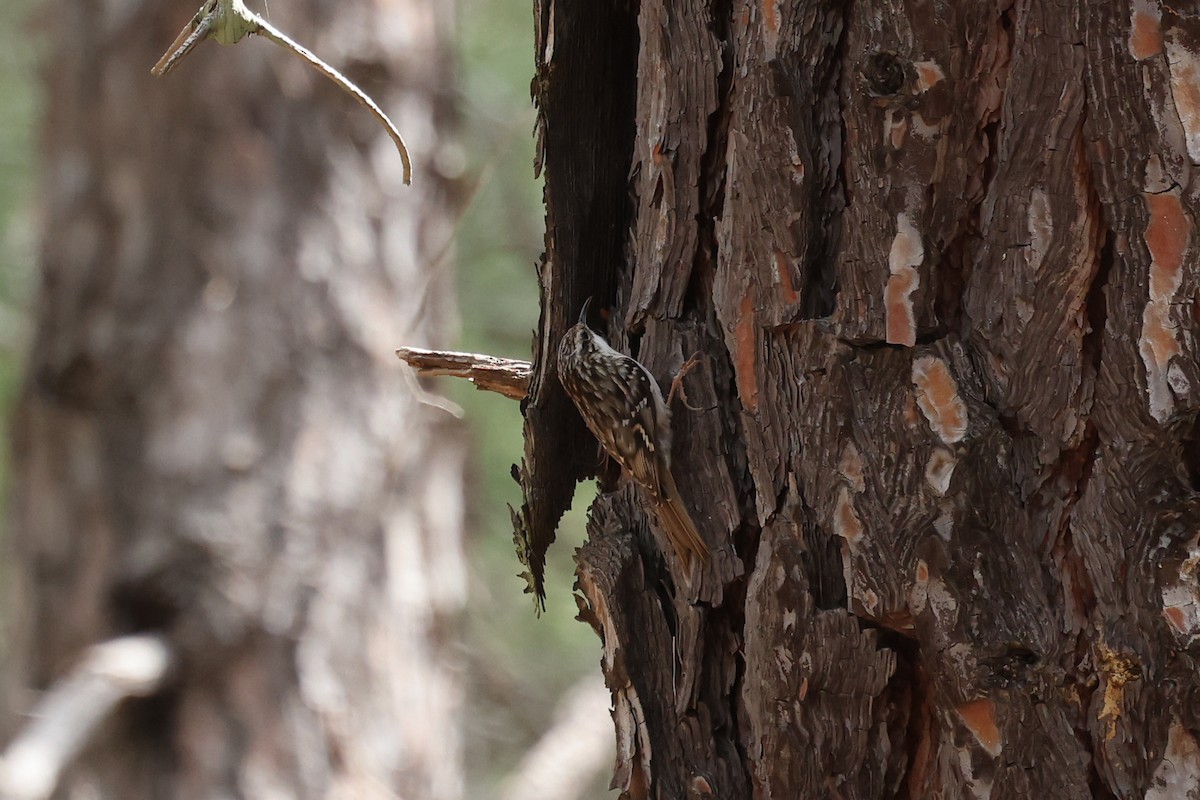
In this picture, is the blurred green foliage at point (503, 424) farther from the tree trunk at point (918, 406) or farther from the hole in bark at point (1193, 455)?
the hole in bark at point (1193, 455)

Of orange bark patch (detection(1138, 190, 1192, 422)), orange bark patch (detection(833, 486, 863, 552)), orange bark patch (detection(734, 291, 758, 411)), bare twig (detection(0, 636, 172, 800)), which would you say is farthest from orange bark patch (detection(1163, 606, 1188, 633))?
bare twig (detection(0, 636, 172, 800))

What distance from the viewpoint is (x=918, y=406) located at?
38.4 inches

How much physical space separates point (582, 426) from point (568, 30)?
48cm

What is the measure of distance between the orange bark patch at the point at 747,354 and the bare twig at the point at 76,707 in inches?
57.2

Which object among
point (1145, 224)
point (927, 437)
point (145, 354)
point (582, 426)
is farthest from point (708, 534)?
point (145, 354)

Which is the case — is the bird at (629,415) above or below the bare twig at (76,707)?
above

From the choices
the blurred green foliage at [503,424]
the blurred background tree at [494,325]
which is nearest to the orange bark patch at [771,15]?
the blurred background tree at [494,325]

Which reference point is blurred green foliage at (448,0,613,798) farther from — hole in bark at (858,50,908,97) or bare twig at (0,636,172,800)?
hole in bark at (858,50,908,97)

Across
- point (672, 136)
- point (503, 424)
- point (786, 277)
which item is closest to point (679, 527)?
point (786, 277)

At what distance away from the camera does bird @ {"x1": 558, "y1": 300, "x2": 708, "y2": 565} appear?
1135mm

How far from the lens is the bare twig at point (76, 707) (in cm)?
191

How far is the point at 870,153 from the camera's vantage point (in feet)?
3.32

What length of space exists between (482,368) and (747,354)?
516 millimetres

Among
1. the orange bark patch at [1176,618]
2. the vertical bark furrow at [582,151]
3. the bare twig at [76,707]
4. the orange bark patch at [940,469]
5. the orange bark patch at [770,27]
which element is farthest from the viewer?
the bare twig at [76,707]
